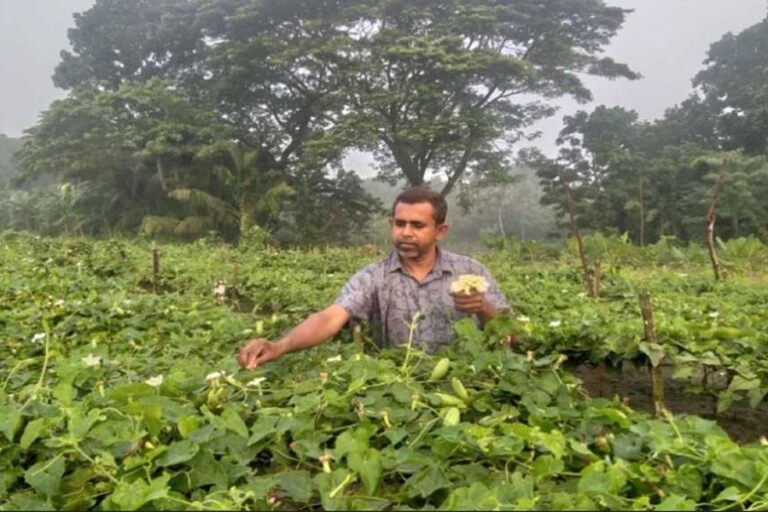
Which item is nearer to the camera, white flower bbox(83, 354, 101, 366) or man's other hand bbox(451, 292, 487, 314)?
white flower bbox(83, 354, 101, 366)

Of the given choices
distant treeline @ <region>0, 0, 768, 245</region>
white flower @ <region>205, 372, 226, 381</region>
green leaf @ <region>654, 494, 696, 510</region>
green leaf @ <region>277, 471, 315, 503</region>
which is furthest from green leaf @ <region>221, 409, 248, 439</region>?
distant treeline @ <region>0, 0, 768, 245</region>

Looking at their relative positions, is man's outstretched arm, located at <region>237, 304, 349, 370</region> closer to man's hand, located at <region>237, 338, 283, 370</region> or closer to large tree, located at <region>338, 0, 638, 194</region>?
man's hand, located at <region>237, 338, 283, 370</region>

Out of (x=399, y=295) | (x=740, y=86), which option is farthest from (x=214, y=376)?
(x=740, y=86)

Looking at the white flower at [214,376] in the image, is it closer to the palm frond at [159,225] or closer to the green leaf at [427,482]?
the green leaf at [427,482]

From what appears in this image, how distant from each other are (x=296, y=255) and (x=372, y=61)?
28.5 feet

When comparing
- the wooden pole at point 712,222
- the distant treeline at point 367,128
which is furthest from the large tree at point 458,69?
the wooden pole at point 712,222

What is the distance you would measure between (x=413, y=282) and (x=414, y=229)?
23 centimetres

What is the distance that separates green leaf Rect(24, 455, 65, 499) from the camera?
112cm

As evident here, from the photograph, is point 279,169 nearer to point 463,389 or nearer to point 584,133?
point 584,133

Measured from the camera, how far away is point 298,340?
213 cm

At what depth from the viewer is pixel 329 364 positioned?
1.74 meters

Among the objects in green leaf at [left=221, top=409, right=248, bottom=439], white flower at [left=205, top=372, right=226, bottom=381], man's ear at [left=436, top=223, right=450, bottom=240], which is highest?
man's ear at [left=436, top=223, right=450, bottom=240]

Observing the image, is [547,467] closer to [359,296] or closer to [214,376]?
[214,376]

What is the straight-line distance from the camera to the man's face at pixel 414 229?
2.72 m
